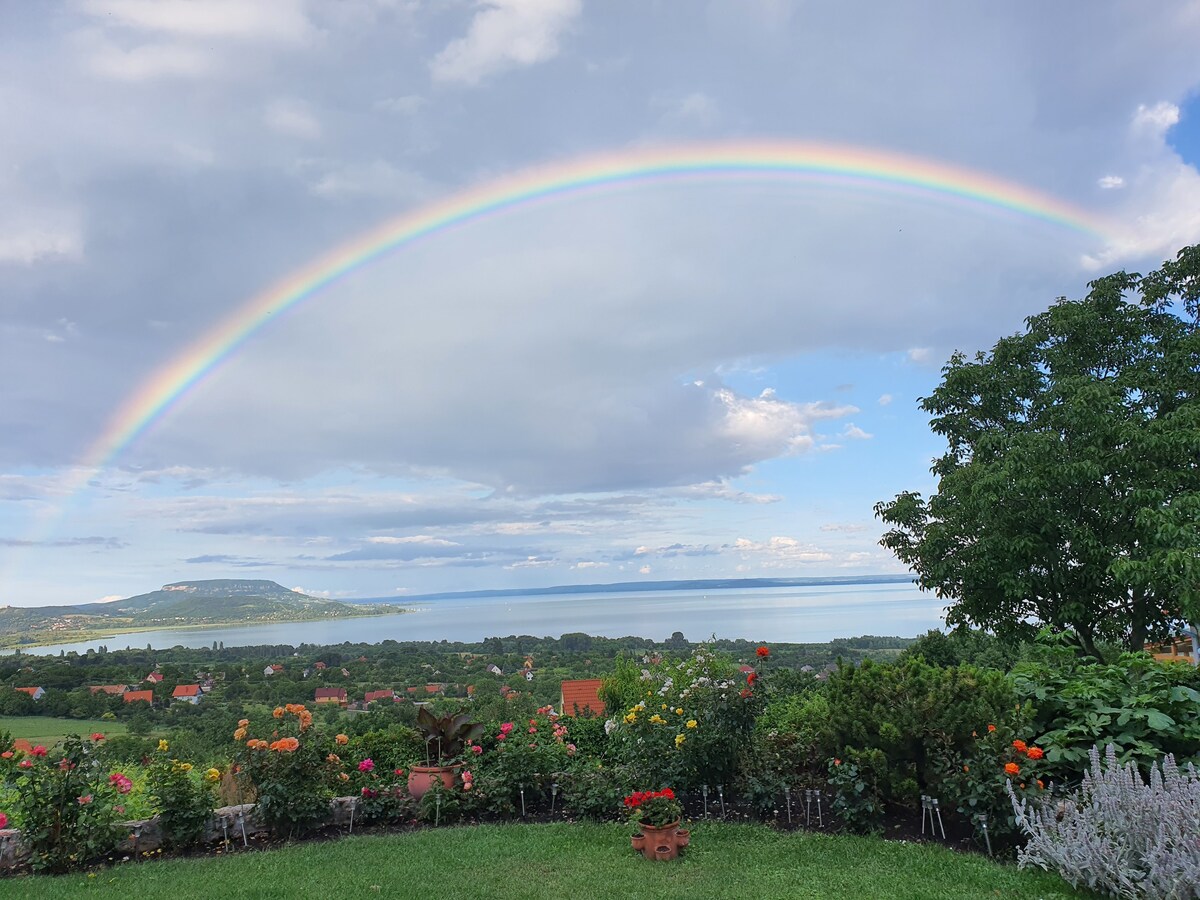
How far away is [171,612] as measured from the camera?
169 feet

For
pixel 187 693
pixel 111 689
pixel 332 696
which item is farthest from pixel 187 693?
pixel 332 696

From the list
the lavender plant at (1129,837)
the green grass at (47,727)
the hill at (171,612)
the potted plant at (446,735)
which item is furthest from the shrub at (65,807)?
the hill at (171,612)

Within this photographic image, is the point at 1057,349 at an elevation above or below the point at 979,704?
above

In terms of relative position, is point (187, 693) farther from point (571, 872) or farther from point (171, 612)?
point (171, 612)

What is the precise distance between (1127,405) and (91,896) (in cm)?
1100

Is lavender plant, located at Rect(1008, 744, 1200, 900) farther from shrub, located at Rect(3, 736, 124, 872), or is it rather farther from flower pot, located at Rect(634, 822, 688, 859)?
shrub, located at Rect(3, 736, 124, 872)

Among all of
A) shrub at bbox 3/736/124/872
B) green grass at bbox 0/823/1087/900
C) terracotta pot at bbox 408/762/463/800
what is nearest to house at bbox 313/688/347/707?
terracotta pot at bbox 408/762/463/800

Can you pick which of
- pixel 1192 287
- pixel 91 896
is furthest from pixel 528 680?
pixel 1192 287

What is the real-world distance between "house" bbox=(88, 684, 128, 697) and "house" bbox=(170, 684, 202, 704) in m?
0.86

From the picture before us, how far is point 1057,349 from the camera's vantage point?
9.65 m

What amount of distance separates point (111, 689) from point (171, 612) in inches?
1752

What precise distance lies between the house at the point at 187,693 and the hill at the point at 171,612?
1865 cm

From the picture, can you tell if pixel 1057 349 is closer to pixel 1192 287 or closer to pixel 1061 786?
pixel 1192 287

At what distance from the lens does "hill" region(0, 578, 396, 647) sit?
36.0 meters
